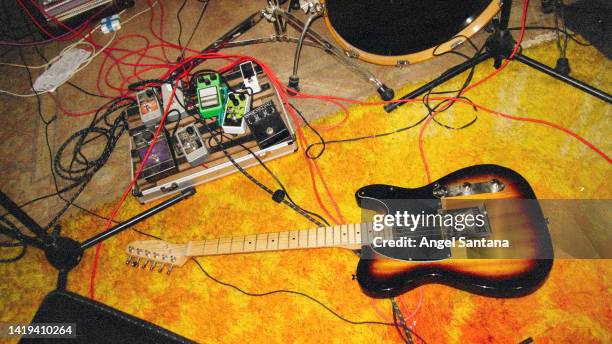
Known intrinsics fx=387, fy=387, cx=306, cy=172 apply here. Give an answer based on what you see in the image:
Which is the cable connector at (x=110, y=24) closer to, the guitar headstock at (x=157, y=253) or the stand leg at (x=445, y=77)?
the guitar headstock at (x=157, y=253)

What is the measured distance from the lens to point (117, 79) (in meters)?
1.95

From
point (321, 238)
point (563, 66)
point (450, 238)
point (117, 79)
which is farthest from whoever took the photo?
point (117, 79)

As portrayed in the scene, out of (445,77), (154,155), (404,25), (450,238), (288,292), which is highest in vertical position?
(404,25)

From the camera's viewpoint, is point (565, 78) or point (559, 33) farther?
point (559, 33)

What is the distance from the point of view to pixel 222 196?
1555mm

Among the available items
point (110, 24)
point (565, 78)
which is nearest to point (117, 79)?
point (110, 24)

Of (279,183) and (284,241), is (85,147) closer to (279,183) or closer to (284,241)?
(279,183)

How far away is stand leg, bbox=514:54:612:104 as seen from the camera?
55.6 inches

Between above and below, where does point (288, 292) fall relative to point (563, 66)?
below

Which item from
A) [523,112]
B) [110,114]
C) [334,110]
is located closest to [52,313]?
[110,114]

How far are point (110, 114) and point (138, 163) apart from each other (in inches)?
18.0

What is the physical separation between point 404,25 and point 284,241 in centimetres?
85

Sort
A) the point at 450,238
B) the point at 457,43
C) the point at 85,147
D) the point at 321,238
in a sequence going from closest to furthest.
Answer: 1. the point at 450,238
2. the point at 321,238
3. the point at 457,43
4. the point at 85,147

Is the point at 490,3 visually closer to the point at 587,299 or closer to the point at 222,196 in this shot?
the point at 587,299
